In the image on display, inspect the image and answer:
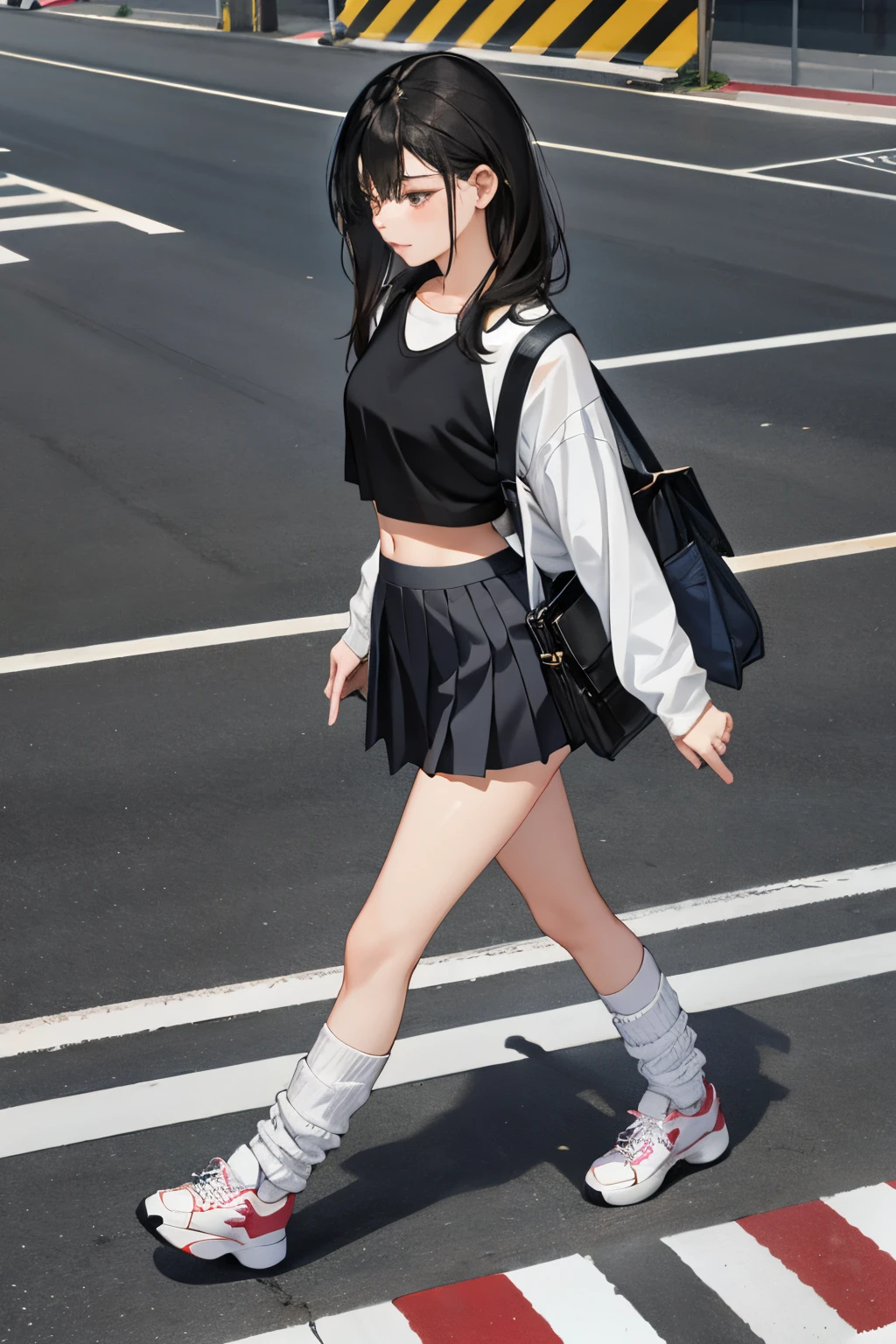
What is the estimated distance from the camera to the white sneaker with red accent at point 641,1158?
387 centimetres

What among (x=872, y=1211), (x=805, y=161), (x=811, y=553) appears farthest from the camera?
(x=805, y=161)

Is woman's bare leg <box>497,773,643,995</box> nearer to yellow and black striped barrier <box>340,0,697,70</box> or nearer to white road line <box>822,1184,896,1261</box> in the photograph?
white road line <box>822,1184,896,1261</box>

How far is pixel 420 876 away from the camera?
3.43 m

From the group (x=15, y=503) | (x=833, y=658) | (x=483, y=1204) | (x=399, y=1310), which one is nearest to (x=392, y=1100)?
(x=483, y=1204)

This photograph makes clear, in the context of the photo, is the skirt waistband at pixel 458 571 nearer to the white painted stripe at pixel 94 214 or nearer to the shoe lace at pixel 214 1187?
the shoe lace at pixel 214 1187

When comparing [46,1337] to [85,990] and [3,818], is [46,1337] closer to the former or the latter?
[85,990]

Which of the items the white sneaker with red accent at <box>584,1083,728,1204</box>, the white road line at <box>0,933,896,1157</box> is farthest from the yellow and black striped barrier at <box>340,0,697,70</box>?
the white sneaker with red accent at <box>584,1083,728,1204</box>

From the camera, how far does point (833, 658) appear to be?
22.9 feet

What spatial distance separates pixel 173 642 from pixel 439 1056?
3272mm

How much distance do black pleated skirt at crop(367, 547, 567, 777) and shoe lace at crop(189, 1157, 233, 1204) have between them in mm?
933

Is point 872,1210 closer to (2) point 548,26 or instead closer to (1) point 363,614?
(1) point 363,614

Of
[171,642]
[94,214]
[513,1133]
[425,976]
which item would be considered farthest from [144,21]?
[513,1133]

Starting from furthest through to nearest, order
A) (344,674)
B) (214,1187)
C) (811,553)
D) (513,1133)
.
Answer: (811,553) → (513,1133) → (344,674) → (214,1187)

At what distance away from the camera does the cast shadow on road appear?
12.7ft
